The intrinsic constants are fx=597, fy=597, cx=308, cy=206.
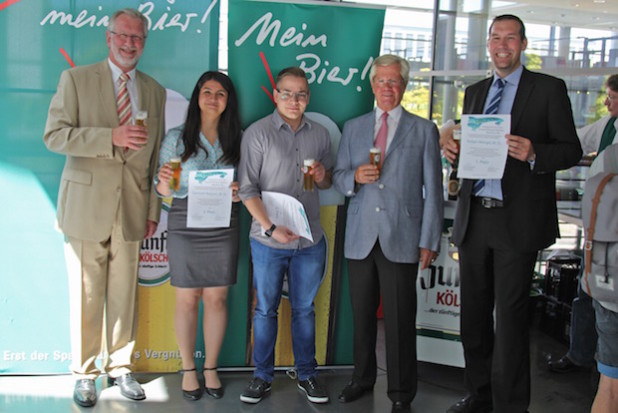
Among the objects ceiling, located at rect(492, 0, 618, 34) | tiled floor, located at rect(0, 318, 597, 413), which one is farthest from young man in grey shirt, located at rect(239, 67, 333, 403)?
ceiling, located at rect(492, 0, 618, 34)

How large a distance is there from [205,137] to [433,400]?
7.35 ft

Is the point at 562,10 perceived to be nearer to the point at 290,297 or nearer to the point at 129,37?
the point at 290,297

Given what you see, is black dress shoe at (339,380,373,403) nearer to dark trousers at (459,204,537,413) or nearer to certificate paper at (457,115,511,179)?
dark trousers at (459,204,537,413)

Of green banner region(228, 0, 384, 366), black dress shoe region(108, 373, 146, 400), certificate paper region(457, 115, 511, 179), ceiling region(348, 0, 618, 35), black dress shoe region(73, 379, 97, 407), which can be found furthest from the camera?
ceiling region(348, 0, 618, 35)

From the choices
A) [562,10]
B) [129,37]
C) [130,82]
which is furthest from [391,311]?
[562,10]

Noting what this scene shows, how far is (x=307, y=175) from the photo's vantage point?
3385 millimetres

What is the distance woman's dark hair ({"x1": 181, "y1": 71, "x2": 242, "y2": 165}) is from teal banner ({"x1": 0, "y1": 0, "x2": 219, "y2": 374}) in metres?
0.38

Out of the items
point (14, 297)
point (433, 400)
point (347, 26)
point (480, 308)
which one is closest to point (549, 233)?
point (480, 308)

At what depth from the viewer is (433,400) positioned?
3.91 meters

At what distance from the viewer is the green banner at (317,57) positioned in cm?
387

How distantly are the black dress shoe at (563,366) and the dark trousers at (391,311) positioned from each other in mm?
1478

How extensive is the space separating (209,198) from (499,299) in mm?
1731

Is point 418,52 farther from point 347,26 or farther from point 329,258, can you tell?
point 329,258

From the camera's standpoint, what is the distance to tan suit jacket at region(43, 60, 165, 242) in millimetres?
3338
